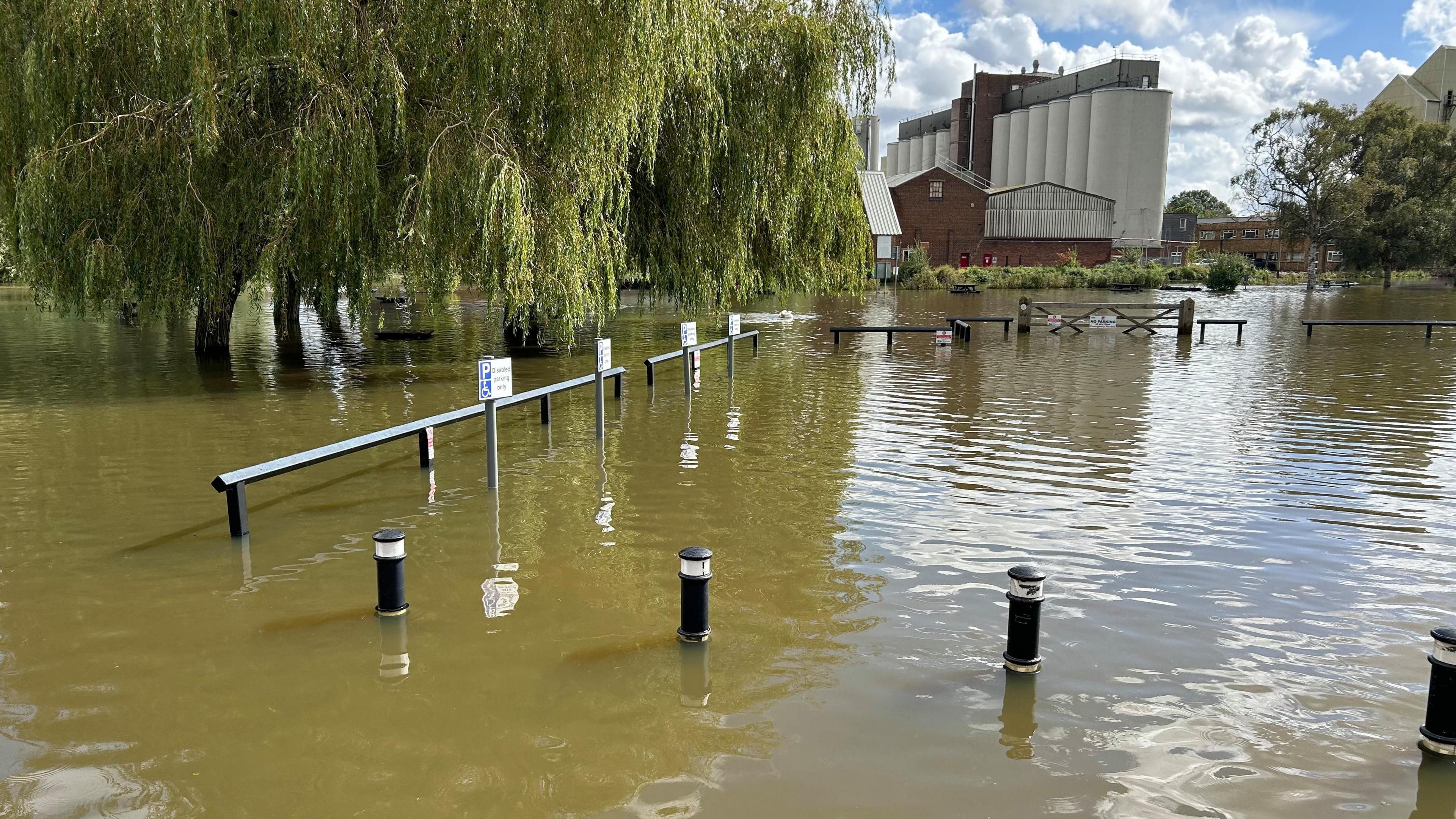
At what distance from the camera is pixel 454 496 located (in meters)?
8.39

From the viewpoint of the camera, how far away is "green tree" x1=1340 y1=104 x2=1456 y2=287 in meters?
62.0

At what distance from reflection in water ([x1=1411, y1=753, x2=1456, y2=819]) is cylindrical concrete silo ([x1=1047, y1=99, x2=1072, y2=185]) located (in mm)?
85019

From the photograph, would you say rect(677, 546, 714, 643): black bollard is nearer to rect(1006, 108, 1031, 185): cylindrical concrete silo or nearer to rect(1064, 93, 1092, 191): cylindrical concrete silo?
rect(1064, 93, 1092, 191): cylindrical concrete silo

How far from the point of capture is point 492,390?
7820 mm

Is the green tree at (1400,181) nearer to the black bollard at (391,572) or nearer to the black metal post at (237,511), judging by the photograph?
the black metal post at (237,511)

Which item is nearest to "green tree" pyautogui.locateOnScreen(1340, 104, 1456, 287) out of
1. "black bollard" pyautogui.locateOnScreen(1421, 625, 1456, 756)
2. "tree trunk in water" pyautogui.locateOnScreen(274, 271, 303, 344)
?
"tree trunk in water" pyautogui.locateOnScreen(274, 271, 303, 344)

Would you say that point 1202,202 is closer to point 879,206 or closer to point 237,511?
point 879,206

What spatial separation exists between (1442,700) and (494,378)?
254 inches

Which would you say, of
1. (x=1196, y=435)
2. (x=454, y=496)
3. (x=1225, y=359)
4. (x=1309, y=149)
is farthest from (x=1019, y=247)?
(x=454, y=496)

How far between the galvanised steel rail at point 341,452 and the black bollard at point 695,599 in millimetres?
3700

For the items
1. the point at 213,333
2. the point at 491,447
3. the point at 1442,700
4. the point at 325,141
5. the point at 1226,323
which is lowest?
the point at 1442,700

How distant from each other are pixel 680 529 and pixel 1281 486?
5743 mm

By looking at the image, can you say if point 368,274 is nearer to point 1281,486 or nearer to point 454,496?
point 454,496

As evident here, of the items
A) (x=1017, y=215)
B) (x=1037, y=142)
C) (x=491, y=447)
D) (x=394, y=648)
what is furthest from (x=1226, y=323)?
(x=1037, y=142)
